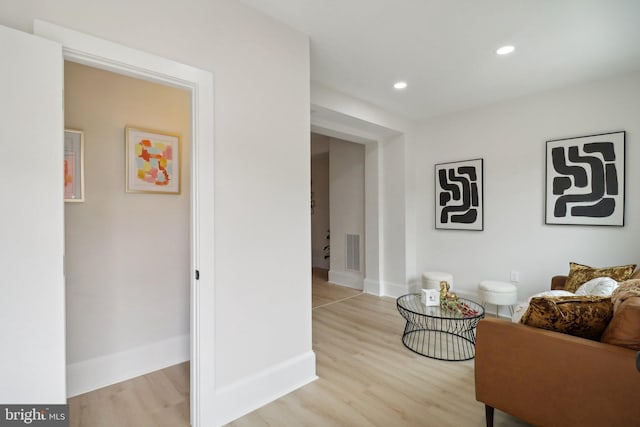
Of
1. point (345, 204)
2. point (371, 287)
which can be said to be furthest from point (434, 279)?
point (345, 204)

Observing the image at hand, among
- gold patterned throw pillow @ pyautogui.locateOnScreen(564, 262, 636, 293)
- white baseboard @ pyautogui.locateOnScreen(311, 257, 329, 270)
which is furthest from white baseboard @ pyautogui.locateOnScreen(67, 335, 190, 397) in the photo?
white baseboard @ pyautogui.locateOnScreen(311, 257, 329, 270)

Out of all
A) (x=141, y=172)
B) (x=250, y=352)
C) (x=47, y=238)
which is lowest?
(x=250, y=352)

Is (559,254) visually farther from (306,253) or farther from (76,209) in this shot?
(76,209)

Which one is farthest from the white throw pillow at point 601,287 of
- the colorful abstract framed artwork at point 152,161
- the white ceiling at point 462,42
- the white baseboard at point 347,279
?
the colorful abstract framed artwork at point 152,161

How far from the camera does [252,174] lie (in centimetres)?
207

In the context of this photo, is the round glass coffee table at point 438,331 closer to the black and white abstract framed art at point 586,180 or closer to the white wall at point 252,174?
the white wall at point 252,174

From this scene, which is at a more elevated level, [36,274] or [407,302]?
[36,274]

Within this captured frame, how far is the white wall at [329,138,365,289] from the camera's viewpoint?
519 cm

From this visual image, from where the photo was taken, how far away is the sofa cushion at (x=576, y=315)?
156cm

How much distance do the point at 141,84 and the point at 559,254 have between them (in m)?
4.67

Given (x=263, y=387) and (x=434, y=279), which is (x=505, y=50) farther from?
(x=263, y=387)

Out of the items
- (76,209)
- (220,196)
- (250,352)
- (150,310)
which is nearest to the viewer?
(220,196)

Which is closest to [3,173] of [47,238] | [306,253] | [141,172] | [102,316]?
[47,238]

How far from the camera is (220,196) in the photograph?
1.91 meters
